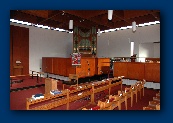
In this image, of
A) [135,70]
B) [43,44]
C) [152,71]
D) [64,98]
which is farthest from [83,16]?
[64,98]

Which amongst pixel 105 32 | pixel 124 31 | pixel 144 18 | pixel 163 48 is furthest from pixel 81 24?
pixel 163 48

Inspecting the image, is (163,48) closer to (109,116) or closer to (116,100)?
(116,100)

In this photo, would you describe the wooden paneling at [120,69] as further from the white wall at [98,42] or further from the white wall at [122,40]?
the white wall at [122,40]

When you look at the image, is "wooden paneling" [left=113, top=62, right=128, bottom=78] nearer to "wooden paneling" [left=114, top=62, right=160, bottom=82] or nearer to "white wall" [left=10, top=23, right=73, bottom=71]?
"wooden paneling" [left=114, top=62, right=160, bottom=82]

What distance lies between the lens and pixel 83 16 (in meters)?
7.59

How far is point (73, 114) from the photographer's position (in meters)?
3.05

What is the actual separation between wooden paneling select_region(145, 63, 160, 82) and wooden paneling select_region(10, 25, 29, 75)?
7176mm

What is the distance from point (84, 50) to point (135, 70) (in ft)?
18.9

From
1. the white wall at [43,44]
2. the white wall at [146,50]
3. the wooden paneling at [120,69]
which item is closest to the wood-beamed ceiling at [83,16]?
the white wall at [43,44]

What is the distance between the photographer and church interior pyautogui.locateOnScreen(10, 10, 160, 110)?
21.6 ft

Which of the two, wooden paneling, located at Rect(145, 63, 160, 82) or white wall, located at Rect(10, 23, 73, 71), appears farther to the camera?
white wall, located at Rect(10, 23, 73, 71)

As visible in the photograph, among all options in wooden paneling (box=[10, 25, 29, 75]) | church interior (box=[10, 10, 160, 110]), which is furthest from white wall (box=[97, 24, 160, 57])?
wooden paneling (box=[10, 25, 29, 75])

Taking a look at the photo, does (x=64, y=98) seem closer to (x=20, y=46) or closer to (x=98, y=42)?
(x=20, y=46)

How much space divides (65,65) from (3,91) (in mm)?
5673
